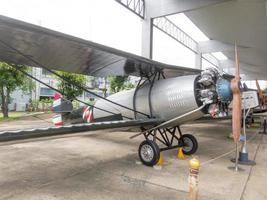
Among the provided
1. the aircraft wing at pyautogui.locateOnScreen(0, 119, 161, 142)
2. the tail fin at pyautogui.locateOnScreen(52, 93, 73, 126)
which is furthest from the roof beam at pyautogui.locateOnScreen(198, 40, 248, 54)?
the aircraft wing at pyautogui.locateOnScreen(0, 119, 161, 142)

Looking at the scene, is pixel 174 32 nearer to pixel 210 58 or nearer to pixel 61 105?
pixel 210 58

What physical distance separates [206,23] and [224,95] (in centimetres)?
1610

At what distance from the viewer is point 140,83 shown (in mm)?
5977

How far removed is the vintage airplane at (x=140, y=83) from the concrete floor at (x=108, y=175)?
588 millimetres

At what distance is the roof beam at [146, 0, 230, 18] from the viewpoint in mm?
13698

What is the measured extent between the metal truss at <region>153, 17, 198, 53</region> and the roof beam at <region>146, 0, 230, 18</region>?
264cm

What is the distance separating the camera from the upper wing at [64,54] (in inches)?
145

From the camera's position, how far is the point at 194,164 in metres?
2.74

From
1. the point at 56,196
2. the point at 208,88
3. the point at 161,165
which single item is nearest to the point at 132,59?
the point at 208,88

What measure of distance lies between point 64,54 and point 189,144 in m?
3.70

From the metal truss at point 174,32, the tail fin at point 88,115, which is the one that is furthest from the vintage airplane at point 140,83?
the metal truss at point 174,32

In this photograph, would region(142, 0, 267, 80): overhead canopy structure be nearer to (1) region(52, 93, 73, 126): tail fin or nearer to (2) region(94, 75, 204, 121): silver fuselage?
(2) region(94, 75, 204, 121): silver fuselage

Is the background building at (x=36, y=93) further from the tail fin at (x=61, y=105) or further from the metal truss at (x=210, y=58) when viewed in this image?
the tail fin at (x=61, y=105)

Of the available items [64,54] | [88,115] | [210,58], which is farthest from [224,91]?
[210,58]
